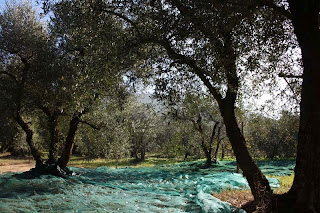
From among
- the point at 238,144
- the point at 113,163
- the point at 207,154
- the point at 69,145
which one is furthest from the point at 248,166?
the point at 113,163

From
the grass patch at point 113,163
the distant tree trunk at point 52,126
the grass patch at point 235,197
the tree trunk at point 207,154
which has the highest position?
the distant tree trunk at point 52,126

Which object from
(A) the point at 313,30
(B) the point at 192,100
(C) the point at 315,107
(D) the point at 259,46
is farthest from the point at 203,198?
(A) the point at 313,30

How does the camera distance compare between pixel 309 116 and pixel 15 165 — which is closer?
pixel 309 116

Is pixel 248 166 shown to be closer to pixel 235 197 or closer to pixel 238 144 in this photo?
pixel 238 144

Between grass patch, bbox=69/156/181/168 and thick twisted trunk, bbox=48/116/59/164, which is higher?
thick twisted trunk, bbox=48/116/59/164

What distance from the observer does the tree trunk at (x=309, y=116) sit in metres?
5.17

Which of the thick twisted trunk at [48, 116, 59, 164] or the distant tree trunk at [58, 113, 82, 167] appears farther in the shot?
the distant tree trunk at [58, 113, 82, 167]

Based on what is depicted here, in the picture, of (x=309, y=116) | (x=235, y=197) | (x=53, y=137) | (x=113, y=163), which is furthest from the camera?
(x=113, y=163)

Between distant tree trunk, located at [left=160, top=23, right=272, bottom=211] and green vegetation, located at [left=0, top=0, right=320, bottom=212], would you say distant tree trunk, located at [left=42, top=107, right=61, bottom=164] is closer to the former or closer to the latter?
green vegetation, located at [left=0, top=0, right=320, bottom=212]

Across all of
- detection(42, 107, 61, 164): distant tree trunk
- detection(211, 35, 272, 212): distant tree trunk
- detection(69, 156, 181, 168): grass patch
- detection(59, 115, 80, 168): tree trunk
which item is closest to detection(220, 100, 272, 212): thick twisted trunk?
detection(211, 35, 272, 212): distant tree trunk

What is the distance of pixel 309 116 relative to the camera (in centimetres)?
527

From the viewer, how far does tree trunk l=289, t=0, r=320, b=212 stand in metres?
5.17

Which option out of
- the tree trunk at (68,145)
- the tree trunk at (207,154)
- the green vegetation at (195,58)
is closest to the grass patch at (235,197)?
the green vegetation at (195,58)

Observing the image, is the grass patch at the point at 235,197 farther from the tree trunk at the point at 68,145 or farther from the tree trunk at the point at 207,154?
the tree trunk at the point at 207,154
